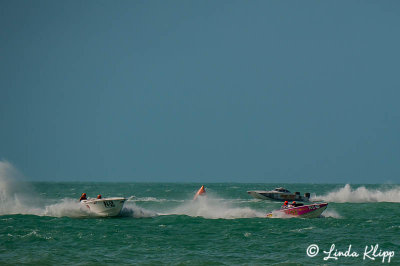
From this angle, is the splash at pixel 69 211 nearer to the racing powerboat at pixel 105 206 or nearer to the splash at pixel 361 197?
the racing powerboat at pixel 105 206

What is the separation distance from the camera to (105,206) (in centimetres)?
3756

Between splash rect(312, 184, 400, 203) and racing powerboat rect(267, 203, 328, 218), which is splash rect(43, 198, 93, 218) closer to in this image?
racing powerboat rect(267, 203, 328, 218)

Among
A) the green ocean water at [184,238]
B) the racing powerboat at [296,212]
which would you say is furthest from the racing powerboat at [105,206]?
the racing powerboat at [296,212]

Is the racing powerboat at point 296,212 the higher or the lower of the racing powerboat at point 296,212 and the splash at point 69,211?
the lower

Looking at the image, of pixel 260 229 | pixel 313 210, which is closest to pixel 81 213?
pixel 260 229

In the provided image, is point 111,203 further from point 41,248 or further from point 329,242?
point 329,242

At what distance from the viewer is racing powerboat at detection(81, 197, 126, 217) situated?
37.5 meters

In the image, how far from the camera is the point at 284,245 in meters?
25.8

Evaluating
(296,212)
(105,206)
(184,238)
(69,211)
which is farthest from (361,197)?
(184,238)

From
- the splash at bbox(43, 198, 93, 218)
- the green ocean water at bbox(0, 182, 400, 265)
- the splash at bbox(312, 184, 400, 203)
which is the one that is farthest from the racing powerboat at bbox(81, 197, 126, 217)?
the splash at bbox(312, 184, 400, 203)

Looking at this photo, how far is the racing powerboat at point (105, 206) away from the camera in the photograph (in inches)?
1478

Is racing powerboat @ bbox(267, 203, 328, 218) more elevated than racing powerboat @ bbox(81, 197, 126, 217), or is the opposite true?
racing powerboat @ bbox(81, 197, 126, 217)

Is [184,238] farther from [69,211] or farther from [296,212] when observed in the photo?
[69,211]

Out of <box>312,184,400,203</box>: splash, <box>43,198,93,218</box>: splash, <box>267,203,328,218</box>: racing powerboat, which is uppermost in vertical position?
<box>43,198,93,218</box>: splash
